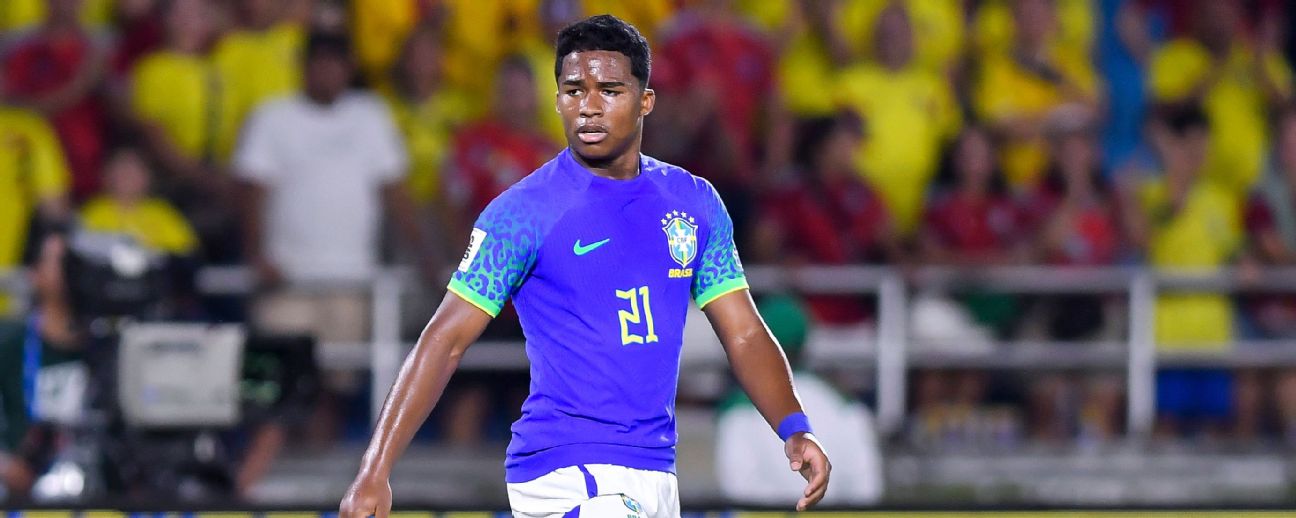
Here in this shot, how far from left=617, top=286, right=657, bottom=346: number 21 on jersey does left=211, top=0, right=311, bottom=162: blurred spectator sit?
212 inches

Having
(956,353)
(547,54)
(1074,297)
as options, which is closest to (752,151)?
(547,54)

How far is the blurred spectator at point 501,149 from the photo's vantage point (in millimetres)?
8711

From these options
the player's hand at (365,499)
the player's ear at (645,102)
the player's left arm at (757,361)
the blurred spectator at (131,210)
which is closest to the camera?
the player's hand at (365,499)

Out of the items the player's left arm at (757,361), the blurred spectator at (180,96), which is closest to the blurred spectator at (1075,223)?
the blurred spectator at (180,96)

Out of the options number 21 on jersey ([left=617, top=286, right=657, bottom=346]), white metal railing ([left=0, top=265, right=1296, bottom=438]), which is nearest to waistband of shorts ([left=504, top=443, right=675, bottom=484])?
number 21 on jersey ([left=617, top=286, right=657, bottom=346])

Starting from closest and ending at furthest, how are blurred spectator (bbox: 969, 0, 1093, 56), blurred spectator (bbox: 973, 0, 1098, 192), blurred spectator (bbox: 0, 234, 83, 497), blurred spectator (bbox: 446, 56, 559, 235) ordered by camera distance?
1. blurred spectator (bbox: 0, 234, 83, 497)
2. blurred spectator (bbox: 446, 56, 559, 235)
3. blurred spectator (bbox: 973, 0, 1098, 192)
4. blurred spectator (bbox: 969, 0, 1093, 56)

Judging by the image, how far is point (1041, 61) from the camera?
9.71 m

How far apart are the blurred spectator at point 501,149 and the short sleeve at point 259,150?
2.82ft

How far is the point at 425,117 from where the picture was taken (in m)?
9.13

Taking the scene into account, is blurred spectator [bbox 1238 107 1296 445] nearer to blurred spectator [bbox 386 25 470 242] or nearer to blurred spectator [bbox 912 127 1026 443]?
blurred spectator [bbox 912 127 1026 443]

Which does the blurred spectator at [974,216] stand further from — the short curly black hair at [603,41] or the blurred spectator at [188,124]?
the short curly black hair at [603,41]

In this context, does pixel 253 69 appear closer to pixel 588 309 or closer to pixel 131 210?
pixel 131 210

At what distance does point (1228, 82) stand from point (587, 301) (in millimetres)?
7002

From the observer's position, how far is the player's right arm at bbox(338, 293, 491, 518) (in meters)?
3.74
